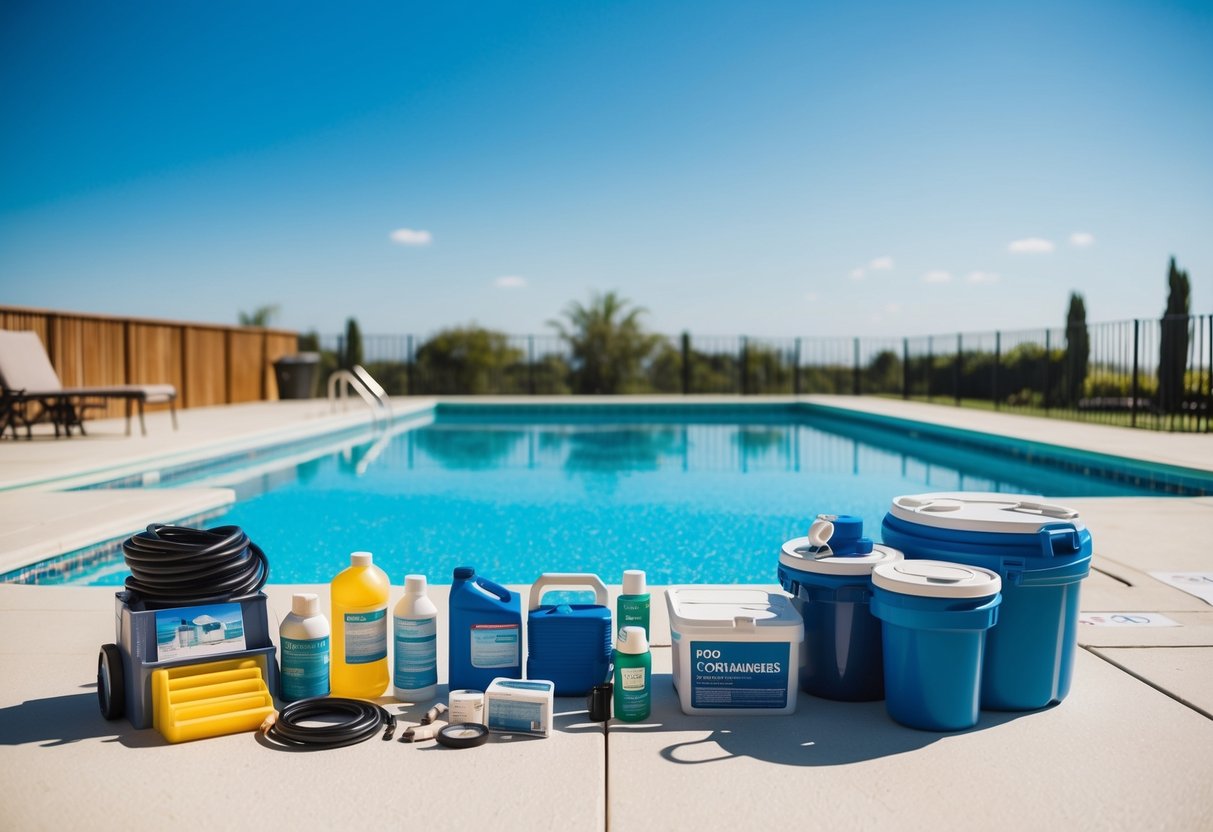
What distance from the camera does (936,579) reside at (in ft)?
6.98

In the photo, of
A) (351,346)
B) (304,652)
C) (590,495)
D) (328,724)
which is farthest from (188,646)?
(351,346)

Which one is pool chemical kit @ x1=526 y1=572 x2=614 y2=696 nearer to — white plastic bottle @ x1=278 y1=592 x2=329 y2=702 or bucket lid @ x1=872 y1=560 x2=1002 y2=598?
white plastic bottle @ x1=278 y1=592 x2=329 y2=702

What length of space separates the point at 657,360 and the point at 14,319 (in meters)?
12.7

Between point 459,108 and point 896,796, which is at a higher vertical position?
point 459,108

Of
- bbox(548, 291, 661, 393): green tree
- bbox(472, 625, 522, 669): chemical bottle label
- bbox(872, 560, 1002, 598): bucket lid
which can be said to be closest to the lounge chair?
bbox(472, 625, 522, 669): chemical bottle label

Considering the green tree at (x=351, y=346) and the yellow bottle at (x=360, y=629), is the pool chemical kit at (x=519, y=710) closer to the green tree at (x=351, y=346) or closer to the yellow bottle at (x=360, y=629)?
the yellow bottle at (x=360, y=629)

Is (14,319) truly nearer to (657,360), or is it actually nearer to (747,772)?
(747,772)

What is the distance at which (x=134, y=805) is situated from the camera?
5.75 feet

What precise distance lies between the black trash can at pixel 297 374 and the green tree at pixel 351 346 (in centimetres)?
236

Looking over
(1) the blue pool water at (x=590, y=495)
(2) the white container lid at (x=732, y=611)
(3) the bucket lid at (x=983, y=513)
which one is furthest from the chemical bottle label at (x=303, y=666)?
(1) the blue pool water at (x=590, y=495)

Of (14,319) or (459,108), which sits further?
(459,108)

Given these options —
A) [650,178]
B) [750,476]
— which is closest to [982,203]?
[650,178]

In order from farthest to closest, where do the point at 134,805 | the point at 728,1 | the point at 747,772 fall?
1. the point at 728,1
2. the point at 747,772
3. the point at 134,805

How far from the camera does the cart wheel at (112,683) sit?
2188mm
